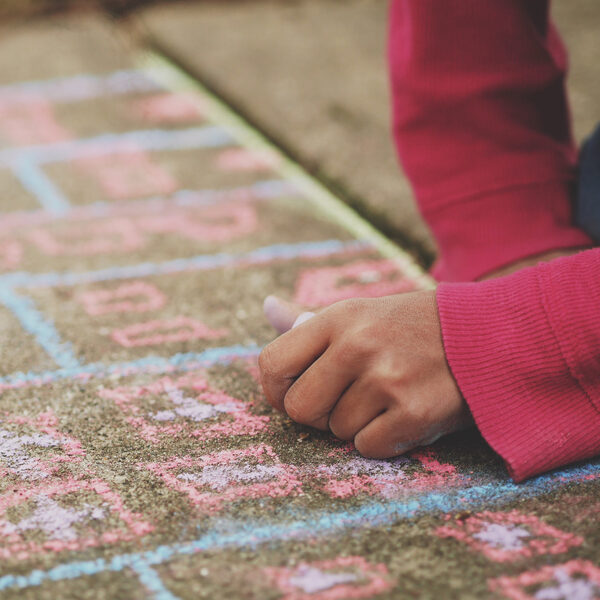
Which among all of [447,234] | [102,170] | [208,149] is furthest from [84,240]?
[447,234]

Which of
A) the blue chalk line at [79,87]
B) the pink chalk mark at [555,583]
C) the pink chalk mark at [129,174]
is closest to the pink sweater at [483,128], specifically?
the pink chalk mark at [555,583]

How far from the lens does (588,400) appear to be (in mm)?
1098

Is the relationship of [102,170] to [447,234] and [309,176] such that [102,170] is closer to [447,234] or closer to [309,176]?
[309,176]

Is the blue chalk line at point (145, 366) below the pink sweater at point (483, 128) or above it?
below

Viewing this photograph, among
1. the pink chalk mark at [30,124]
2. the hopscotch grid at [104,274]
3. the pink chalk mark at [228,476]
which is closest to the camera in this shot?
the pink chalk mark at [228,476]

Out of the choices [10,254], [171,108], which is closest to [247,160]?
[171,108]

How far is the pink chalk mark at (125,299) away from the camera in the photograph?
153cm

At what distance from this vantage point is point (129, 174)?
2.08m

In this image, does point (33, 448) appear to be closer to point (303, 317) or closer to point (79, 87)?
point (303, 317)

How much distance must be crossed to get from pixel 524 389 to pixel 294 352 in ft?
0.91

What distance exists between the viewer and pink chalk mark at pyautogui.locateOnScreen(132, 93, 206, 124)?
2.38 metres

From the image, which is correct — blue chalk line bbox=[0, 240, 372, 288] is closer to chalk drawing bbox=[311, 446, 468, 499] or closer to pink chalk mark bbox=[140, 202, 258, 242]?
pink chalk mark bbox=[140, 202, 258, 242]

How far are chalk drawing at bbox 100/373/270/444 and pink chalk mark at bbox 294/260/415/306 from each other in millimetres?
322

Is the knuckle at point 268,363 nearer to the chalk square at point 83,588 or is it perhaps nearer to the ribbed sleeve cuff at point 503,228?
the chalk square at point 83,588
